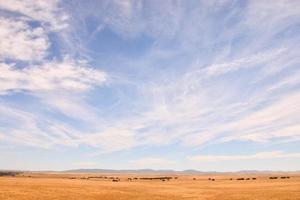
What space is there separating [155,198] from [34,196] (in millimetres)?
14991

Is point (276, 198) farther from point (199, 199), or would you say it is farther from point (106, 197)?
point (106, 197)

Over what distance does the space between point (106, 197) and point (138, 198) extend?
428cm

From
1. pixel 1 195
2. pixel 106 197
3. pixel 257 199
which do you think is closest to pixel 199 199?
pixel 257 199

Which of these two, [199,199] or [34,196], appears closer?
[34,196]

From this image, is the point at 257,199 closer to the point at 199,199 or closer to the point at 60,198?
the point at 199,199

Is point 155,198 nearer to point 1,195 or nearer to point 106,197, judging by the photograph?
point 106,197

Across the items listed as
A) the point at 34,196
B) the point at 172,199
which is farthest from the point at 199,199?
the point at 34,196

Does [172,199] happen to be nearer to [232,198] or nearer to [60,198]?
[232,198]

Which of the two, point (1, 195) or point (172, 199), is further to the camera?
point (172, 199)

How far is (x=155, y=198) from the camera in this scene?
50.2m

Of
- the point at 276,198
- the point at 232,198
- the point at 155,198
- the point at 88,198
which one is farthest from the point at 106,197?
the point at 276,198

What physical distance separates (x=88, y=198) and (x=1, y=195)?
1020cm

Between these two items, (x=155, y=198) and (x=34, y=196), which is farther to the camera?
(x=155, y=198)

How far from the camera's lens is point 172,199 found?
4966 centimetres
